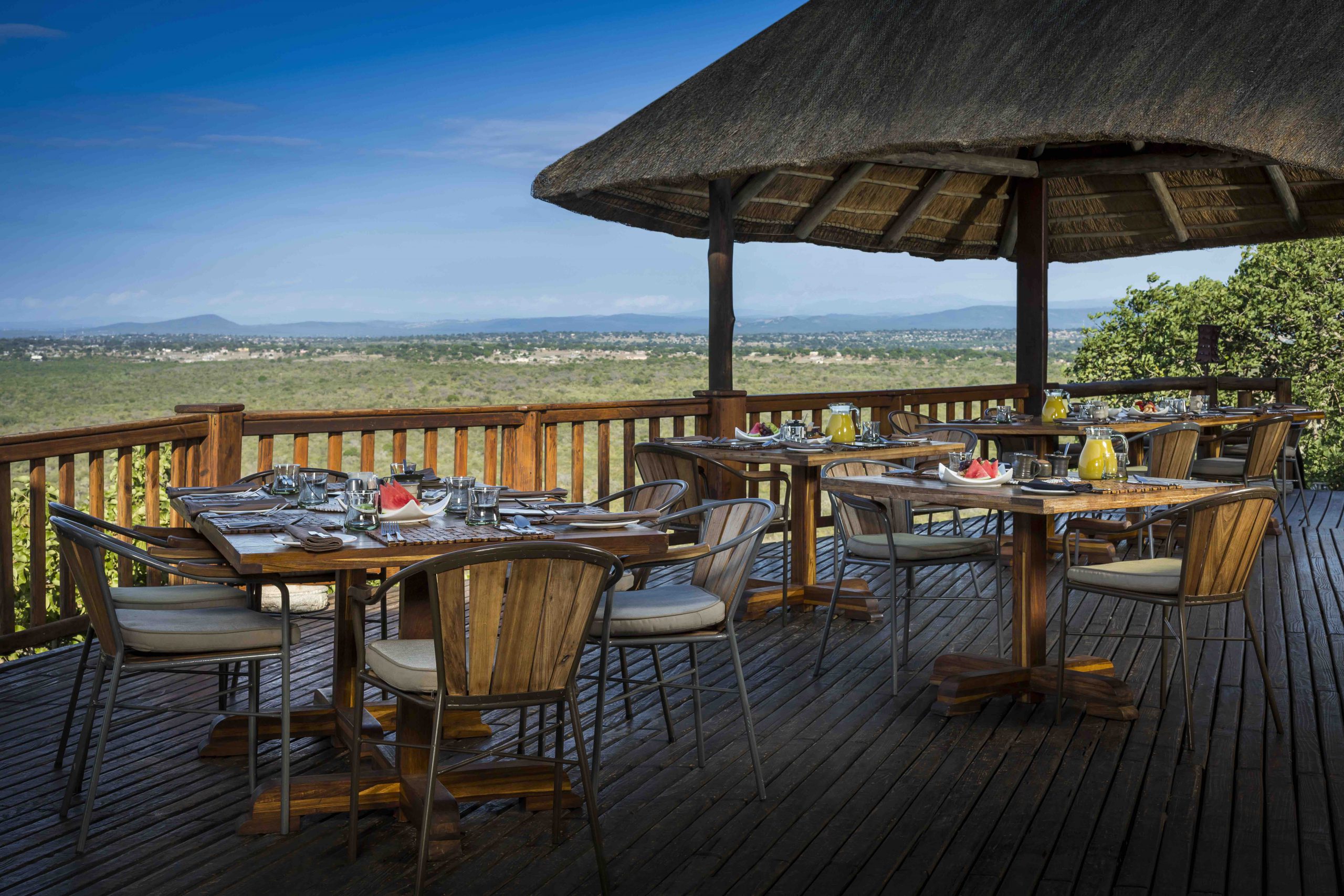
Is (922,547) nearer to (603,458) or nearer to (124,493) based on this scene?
(603,458)

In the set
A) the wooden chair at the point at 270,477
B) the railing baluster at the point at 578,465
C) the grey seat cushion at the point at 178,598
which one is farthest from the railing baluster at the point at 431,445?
the grey seat cushion at the point at 178,598

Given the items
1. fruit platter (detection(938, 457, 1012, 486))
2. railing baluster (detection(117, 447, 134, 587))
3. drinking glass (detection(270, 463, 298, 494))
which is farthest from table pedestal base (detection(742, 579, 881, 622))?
railing baluster (detection(117, 447, 134, 587))

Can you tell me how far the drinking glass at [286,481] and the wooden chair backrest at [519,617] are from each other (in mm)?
1427

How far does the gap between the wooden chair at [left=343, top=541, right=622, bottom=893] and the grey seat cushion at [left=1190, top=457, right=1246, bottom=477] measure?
6123mm

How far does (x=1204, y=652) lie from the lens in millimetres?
4887

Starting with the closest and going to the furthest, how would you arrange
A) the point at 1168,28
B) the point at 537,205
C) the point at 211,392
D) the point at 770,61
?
the point at 1168,28 < the point at 770,61 < the point at 211,392 < the point at 537,205

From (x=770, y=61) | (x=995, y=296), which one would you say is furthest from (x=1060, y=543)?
(x=995, y=296)

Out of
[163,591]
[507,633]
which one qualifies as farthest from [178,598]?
[507,633]

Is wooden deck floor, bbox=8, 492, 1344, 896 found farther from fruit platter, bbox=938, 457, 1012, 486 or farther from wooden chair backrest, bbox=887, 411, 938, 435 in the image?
wooden chair backrest, bbox=887, 411, 938, 435

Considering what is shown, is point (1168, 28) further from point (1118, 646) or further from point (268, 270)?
point (268, 270)

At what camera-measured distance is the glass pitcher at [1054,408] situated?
7.17 meters

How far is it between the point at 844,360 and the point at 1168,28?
35.5m

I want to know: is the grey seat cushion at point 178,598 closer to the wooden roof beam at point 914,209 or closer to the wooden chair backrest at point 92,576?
the wooden chair backrest at point 92,576

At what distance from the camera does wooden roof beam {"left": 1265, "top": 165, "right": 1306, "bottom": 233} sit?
368 inches
